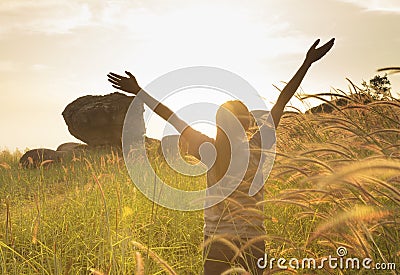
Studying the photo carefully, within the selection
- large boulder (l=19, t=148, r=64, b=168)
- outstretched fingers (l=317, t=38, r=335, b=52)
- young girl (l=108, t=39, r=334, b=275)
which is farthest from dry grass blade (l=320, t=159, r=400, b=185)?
large boulder (l=19, t=148, r=64, b=168)

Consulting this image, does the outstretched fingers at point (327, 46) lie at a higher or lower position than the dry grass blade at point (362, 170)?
higher

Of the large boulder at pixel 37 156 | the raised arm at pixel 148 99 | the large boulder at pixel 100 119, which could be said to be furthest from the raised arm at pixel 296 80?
the large boulder at pixel 100 119

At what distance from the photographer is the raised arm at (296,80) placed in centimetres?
227

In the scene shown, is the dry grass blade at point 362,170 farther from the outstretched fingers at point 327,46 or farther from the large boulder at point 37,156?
the large boulder at point 37,156

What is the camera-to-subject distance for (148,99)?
2.38m

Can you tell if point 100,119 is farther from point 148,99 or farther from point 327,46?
point 327,46

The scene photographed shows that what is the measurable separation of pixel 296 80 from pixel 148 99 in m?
0.82

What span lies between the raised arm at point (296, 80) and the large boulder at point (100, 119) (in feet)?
43.7

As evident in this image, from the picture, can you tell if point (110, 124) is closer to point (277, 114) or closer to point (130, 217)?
point (130, 217)

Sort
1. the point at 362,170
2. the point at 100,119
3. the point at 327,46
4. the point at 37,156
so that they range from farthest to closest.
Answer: the point at 100,119
the point at 37,156
the point at 327,46
the point at 362,170

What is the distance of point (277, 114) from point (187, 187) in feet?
10.1

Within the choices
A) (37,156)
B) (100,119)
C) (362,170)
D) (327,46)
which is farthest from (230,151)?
(100,119)

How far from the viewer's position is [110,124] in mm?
15594

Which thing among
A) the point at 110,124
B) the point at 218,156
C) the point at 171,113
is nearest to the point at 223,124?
the point at 218,156
